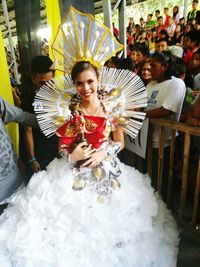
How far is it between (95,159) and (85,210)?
0.27 meters

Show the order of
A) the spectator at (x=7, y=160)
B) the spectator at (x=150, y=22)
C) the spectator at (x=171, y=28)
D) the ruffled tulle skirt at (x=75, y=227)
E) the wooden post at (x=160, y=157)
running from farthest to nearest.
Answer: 1. the spectator at (x=150, y=22)
2. the spectator at (x=171, y=28)
3. the wooden post at (x=160, y=157)
4. the spectator at (x=7, y=160)
5. the ruffled tulle skirt at (x=75, y=227)

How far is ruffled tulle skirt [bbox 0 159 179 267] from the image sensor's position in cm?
109

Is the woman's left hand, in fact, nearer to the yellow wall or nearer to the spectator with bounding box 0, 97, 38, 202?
the spectator with bounding box 0, 97, 38, 202

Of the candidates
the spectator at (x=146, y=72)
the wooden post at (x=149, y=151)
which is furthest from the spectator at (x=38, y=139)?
the spectator at (x=146, y=72)

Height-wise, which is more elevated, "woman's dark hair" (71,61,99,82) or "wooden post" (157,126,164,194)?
"woman's dark hair" (71,61,99,82)

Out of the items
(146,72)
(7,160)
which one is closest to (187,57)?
(146,72)

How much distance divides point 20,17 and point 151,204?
240 centimetres

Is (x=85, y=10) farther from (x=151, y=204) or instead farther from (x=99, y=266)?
(x=99, y=266)

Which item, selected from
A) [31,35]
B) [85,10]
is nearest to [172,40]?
[85,10]

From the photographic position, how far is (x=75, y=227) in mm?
1156

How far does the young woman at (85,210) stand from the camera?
1106 millimetres

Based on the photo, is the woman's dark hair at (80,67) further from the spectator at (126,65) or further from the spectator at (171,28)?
the spectator at (171,28)

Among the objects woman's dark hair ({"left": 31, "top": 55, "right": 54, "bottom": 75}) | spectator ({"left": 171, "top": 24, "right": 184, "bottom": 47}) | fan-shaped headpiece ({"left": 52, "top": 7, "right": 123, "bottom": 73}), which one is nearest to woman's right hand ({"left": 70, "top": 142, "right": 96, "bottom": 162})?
fan-shaped headpiece ({"left": 52, "top": 7, "right": 123, "bottom": 73})

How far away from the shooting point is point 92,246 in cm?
114
